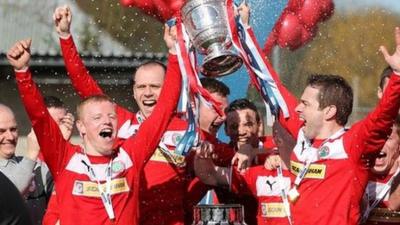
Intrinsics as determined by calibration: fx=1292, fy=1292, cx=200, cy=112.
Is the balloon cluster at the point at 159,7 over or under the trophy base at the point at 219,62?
over

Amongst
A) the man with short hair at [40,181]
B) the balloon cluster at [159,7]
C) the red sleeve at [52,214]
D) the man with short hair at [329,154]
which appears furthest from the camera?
the balloon cluster at [159,7]

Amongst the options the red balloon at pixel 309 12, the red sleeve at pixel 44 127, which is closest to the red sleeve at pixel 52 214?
the red sleeve at pixel 44 127

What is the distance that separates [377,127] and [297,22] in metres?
2.73

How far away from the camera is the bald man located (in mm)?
8656

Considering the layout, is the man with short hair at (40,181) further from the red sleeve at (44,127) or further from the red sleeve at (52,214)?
the red sleeve at (44,127)

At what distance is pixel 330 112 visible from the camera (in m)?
7.85

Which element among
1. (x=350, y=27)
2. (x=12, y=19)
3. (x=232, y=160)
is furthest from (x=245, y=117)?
(x=12, y=19)

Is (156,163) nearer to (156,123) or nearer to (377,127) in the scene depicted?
(156,123)

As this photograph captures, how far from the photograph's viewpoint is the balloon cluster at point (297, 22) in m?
10.0

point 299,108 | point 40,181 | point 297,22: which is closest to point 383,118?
point 299,108

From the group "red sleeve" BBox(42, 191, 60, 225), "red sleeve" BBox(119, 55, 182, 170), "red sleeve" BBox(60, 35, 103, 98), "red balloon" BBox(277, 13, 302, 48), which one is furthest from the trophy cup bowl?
"red balloon" BBox(277, 13, 302, 48)

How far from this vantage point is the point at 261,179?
8688mm

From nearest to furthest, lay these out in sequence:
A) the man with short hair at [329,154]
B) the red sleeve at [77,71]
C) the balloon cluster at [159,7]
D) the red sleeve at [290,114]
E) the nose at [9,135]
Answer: the man with short hair at [329,154] → the red sleeve at [290,114] → the red sleeve at [77,71] → the nose at [9,135] → the balloon cluster at [159,7]

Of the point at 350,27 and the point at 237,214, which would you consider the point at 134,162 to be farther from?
the point at 350,27
